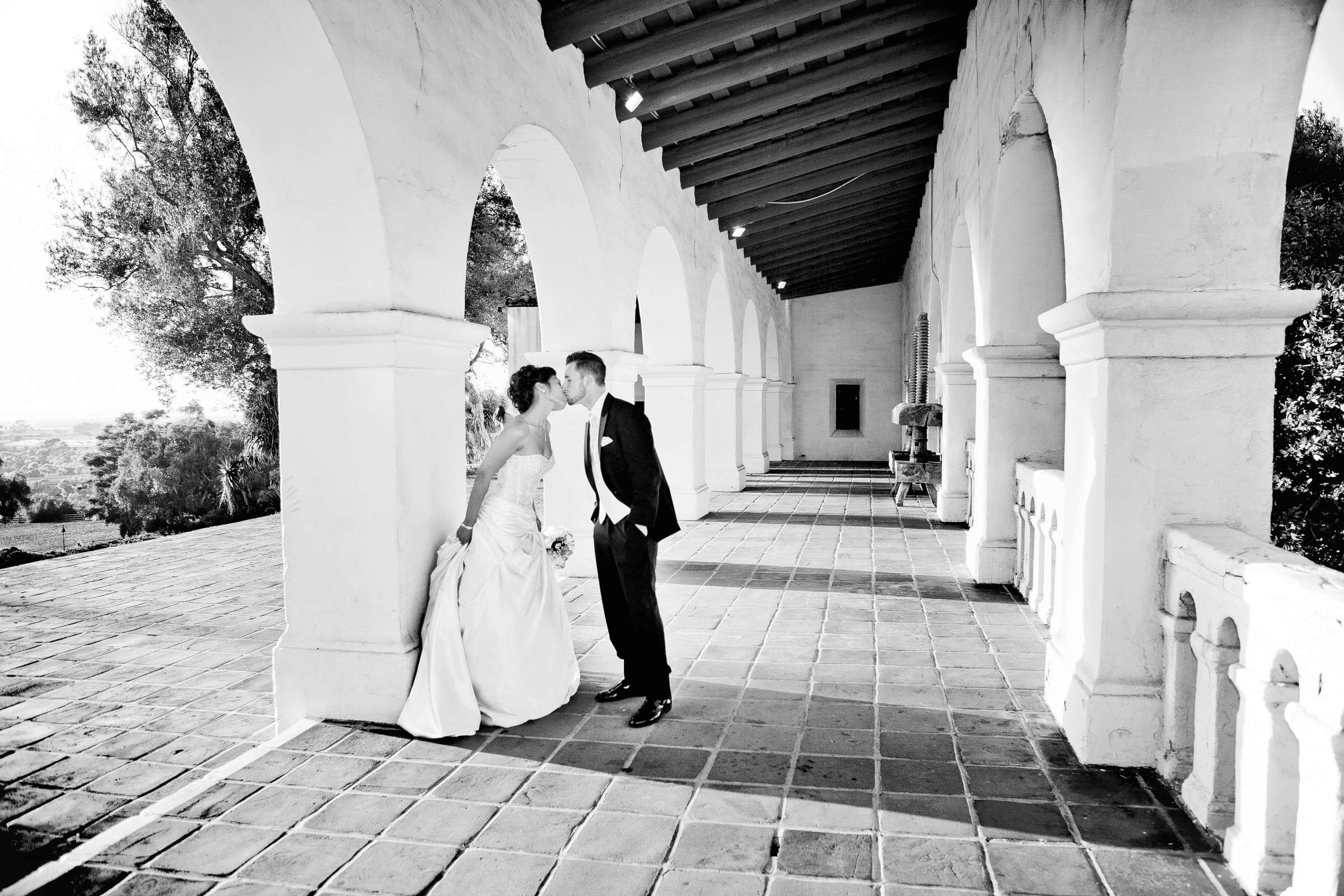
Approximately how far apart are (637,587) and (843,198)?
34.4 ft

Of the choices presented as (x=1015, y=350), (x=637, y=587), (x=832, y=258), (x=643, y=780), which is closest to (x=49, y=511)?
(x=637, y=587)

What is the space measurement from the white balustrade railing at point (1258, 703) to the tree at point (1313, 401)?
7.34 meters

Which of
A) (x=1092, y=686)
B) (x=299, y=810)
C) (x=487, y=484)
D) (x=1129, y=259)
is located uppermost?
(x=1129, y=259)

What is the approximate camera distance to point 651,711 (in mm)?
3943

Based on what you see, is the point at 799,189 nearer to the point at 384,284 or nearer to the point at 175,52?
the point at 384,284

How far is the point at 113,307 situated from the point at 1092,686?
15.2 m

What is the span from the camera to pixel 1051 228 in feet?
20.6

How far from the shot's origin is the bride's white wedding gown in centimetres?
388

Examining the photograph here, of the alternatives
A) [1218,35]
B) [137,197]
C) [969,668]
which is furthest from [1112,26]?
[137,197]

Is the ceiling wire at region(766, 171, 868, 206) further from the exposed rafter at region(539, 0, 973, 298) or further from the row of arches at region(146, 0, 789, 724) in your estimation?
the row of arches at region(146, 0, 789, 724)

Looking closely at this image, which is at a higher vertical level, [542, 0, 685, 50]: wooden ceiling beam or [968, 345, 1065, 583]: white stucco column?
[542, 0, 685, 50]: wooden ceiling beam

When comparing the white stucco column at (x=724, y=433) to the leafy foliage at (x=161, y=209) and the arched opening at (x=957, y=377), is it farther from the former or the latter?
the leafy foliage at (x=161, y=209)

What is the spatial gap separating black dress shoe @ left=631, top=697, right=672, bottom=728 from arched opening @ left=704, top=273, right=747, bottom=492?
9859 millimetres

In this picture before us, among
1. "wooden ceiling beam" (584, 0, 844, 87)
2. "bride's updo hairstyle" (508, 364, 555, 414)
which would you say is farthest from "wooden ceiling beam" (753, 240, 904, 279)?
"bride's updo hairstyle" (508, 364, 555, 414)
